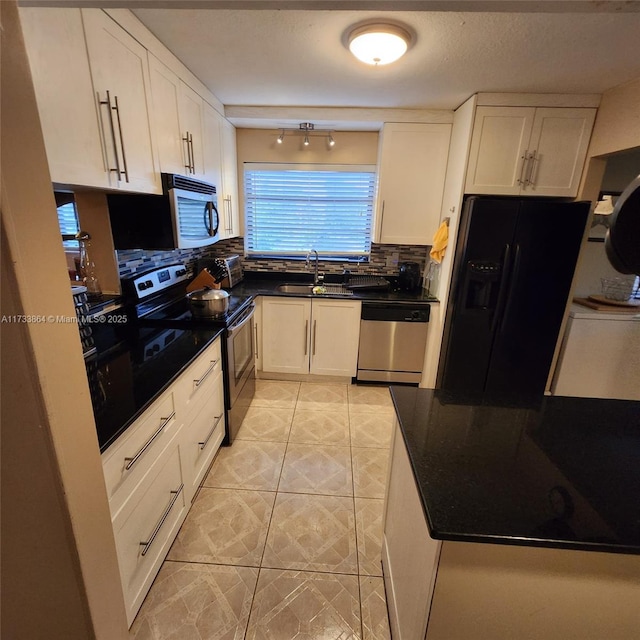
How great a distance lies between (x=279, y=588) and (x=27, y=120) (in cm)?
177

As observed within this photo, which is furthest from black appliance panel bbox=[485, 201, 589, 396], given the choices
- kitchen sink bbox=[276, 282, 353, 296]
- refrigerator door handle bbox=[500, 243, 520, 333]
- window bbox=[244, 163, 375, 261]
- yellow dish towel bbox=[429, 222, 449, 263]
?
window bbox=[244, 163, 375, 261]

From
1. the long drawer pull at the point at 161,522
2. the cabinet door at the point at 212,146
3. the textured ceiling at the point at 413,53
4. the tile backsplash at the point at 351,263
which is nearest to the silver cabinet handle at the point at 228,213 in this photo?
the cabinet door at the point at 212,146

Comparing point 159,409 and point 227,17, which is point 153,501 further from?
point 227,17

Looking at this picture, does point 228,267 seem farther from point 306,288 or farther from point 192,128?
point 192,128

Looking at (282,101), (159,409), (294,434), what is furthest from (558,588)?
(282,101)

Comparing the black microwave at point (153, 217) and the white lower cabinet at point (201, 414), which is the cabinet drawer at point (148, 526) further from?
the black microwave at point (153, 217)

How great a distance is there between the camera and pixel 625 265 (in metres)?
0.80

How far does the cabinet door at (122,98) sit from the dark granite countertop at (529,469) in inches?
61.2

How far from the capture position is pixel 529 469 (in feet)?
2.98

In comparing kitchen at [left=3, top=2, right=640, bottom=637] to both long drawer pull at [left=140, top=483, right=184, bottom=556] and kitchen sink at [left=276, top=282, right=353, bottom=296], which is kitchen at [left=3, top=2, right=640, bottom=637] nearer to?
long drawer pull at [left=140, top=483, right=184, bottom=556]

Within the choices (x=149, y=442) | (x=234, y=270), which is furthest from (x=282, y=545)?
(x=234, y=270)

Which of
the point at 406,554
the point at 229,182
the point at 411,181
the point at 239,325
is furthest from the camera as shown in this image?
the point at 229,182

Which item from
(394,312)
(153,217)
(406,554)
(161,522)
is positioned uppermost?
(153,217)

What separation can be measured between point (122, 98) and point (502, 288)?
2580 millimetres
